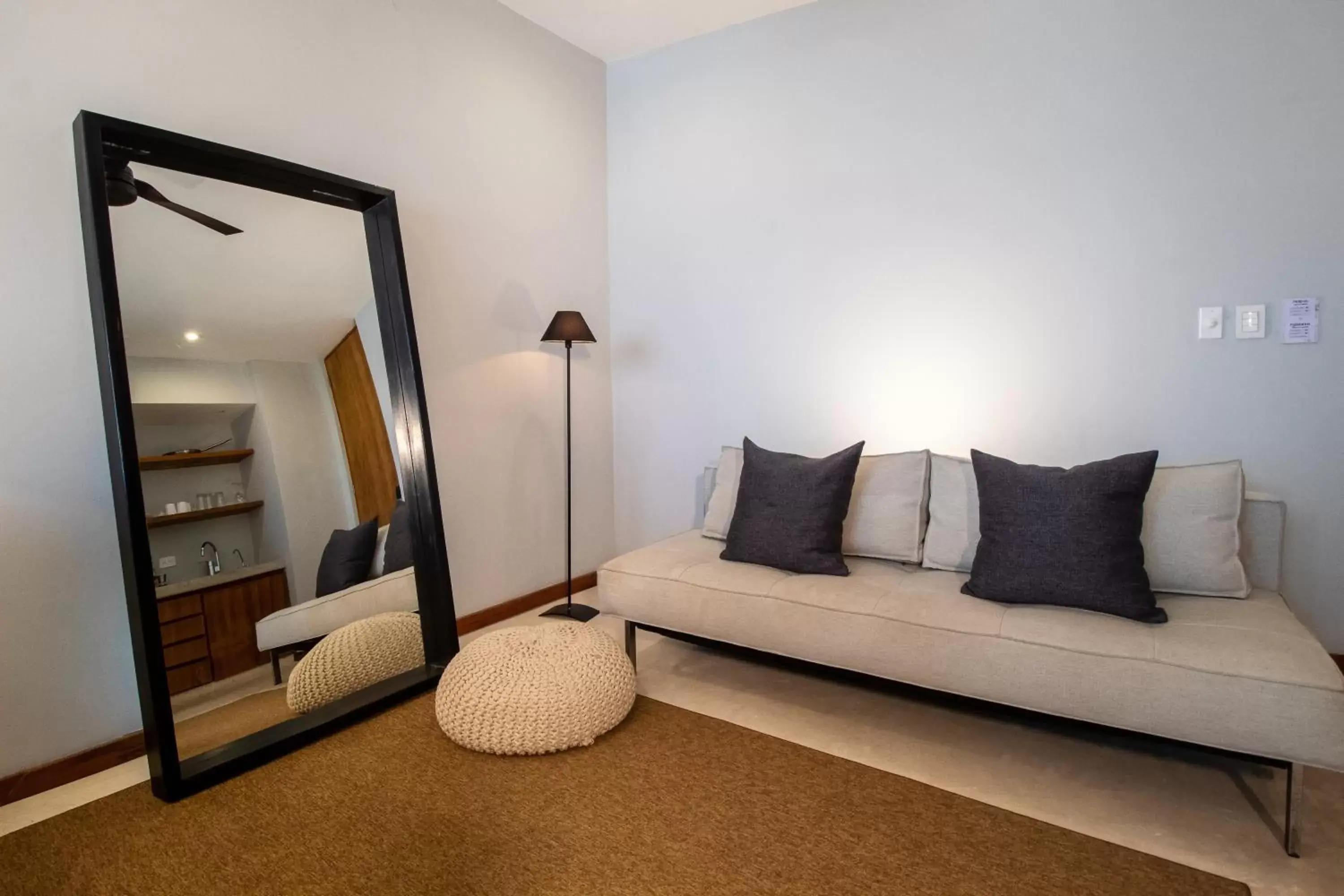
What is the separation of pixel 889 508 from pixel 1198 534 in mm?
966

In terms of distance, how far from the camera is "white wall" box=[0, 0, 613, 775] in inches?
78.8

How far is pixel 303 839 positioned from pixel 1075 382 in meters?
2.99

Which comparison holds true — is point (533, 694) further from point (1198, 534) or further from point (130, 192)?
point (1198, 534)

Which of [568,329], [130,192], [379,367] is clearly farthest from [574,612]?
[130,192]

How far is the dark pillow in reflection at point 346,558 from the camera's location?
249 centimetres

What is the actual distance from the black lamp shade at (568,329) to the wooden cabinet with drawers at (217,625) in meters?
1.58

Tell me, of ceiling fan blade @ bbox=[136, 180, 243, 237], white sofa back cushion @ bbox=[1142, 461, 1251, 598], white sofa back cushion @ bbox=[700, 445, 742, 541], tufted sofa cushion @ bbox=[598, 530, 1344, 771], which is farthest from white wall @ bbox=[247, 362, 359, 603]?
white sofa back cushion @ bbox=[1142, 461, 1251, 598]

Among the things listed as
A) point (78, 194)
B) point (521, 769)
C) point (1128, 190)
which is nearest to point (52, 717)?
point (521, 769)

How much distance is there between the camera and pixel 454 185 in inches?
125

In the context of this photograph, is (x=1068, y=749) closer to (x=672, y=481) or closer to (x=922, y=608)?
(x=922, y=608)

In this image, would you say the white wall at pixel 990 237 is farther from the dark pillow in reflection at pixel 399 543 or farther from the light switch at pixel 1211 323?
the dark pillow in reflection at pixel 399 543

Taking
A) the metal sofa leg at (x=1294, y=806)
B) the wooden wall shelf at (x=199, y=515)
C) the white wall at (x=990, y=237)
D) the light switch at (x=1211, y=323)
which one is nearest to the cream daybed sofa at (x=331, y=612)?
the wooden wall shelf at (x=199, y=515)

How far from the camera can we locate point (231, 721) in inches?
87.2

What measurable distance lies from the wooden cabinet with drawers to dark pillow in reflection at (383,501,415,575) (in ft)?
1.25
